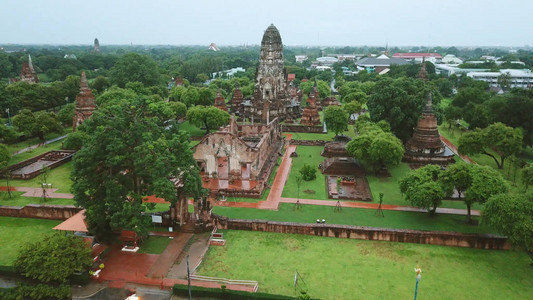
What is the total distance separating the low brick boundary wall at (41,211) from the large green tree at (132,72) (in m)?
62.6

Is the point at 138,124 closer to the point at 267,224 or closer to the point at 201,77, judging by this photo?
the point at 267,224

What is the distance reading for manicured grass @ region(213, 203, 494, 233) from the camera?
104ft

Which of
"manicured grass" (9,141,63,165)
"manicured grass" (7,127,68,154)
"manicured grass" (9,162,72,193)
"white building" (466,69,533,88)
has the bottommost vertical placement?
"manicured grass" (9,162,72,193)

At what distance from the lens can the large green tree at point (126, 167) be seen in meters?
26.6

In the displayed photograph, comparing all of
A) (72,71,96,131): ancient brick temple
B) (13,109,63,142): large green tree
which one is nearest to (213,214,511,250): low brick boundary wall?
(72,71,96,131): ancient brick temple

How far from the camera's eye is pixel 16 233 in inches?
1203

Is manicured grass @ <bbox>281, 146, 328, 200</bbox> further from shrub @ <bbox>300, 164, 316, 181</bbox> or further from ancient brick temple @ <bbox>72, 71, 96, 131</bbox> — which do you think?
ancient brick temple @ <bbox>72, 71, 96, 131</bbox>

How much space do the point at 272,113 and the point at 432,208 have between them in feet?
141

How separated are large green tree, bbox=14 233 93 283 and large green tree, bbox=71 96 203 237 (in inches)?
106

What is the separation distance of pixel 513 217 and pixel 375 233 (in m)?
9.12

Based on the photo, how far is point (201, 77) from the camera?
432ft

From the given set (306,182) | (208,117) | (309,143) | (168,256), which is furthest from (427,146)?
(168,256)

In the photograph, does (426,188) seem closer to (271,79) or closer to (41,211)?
(41,211)

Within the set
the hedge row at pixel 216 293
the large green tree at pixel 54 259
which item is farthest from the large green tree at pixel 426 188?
the large green tree at pixel 54 259
